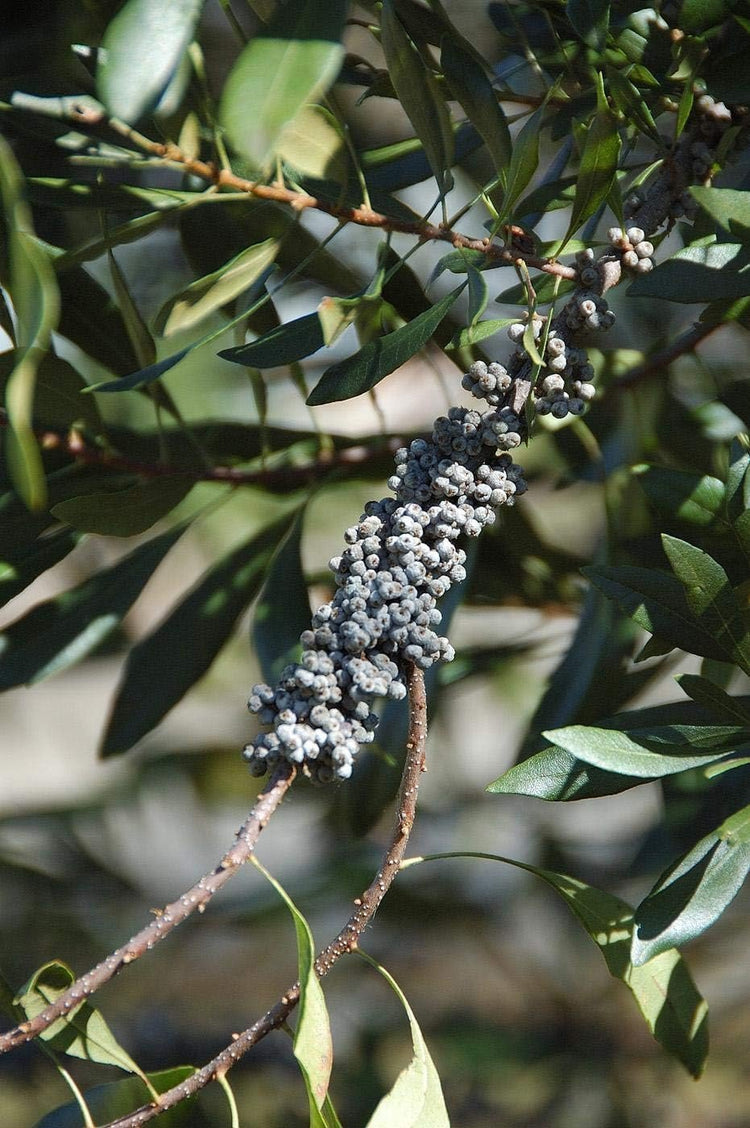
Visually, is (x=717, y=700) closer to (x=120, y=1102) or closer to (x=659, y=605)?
(x=659, y=605)

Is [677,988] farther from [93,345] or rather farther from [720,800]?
[93,345]

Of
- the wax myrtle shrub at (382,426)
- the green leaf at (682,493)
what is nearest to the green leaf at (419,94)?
the wax myrtle shrub at (382,426)

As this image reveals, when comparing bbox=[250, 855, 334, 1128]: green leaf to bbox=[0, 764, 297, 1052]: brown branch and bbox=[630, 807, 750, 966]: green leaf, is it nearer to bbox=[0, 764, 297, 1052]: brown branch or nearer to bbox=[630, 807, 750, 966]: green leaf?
bbox=[0, 764, 297, 1052]: brown branch

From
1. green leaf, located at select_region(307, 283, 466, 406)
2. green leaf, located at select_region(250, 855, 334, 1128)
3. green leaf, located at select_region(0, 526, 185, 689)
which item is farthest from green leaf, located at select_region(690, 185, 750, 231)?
green leaf, located at select_region(0, 526, 185, 689)

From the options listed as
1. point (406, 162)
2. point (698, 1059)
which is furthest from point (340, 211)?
A: point (698, 1059)

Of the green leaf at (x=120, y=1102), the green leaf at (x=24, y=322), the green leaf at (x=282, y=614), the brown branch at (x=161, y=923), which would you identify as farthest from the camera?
the green leaf at (x=282, y=614)

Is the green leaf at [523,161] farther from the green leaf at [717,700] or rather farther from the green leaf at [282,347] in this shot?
the green leaf at [717,700]
